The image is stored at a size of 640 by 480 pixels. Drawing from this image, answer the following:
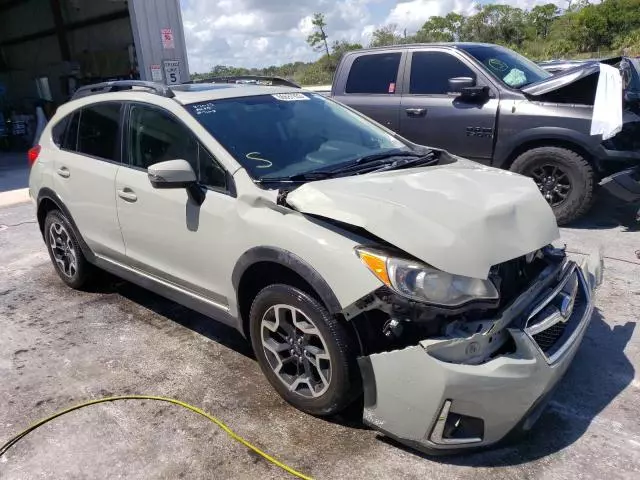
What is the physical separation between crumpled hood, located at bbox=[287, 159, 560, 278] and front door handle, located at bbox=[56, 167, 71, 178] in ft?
7.95

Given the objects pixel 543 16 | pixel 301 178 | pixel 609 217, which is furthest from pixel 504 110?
pixel 543 16

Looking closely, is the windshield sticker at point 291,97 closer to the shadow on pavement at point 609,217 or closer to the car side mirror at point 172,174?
the car side mirror at point 172,174

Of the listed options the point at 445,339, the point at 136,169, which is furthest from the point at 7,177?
the point at 445,339

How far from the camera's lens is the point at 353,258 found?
2.48m

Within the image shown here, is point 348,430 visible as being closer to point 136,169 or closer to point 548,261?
point 548,261

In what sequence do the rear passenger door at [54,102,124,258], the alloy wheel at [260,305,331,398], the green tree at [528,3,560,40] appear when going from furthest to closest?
the green tree at [528,3,560,40], the rear passenger door at [54,102,124,258], the alloy wheel at [260,305,331,398]

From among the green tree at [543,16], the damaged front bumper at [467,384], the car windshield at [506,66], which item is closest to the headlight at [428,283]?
the damaged front bumper at [467,384]

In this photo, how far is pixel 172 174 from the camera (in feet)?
9.95

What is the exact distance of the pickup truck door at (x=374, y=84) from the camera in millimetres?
6684

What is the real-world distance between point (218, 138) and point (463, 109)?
373 cm

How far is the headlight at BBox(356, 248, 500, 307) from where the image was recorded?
236 cm

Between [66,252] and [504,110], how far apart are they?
4586 millimetres

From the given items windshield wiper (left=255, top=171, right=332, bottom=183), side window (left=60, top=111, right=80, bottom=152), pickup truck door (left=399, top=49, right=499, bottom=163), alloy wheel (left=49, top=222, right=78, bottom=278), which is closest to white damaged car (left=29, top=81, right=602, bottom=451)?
windshield wiper (left=255, top=171, right=332, bottom=183)

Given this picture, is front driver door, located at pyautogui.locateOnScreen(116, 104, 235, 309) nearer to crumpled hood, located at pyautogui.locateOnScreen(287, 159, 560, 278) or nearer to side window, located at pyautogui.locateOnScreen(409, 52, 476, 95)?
crumpled hood, located at pyautogui.locateOnScreen(287, 159, 560, 278)
